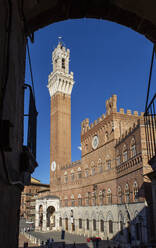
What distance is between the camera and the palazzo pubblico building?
21.8 meters

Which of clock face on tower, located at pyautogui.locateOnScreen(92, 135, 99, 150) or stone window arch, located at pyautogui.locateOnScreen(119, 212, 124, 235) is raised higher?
Answer: clock face on tower, located at pyautogui.locateOnScreen(92, 135, 99, 150)

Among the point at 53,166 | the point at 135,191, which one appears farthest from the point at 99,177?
the point at 53,166

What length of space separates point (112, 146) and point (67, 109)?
2550 cm

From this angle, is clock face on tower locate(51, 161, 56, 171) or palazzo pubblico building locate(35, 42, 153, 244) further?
clock face on tower locate(51, 161, 56, 171)

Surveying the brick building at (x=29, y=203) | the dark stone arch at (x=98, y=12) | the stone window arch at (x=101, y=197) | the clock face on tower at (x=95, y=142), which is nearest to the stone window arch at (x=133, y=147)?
the stone window arch at (x=101, y=197)

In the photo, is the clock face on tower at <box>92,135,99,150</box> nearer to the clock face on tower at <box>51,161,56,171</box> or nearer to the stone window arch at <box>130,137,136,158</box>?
the stone window arch at <box>130,137,136,158</box>

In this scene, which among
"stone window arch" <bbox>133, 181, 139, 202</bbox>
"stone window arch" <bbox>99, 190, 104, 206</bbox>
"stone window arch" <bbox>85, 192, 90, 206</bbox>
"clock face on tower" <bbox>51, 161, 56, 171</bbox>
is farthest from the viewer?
"clock face on tower" <bbox>51, 161, 56, 171</bbox>

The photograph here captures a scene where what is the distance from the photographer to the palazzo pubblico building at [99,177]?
21766 mm

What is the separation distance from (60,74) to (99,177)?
2936 centimetres

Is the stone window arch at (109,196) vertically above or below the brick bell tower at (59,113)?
below

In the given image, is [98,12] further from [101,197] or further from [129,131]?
[101,197]

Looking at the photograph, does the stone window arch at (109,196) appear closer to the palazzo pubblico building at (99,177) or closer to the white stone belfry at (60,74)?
the palazzo pubblico building at (99,177)

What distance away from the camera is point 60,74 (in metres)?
54.3

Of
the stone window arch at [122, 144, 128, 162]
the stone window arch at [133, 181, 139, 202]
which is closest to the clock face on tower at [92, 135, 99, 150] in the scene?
the stone window arch at [122, 144, 128, 162]
